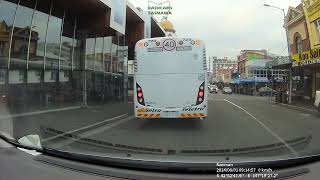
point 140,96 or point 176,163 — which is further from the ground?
point 140,96

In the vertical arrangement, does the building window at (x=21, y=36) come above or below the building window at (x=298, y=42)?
below

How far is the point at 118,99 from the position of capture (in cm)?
3431

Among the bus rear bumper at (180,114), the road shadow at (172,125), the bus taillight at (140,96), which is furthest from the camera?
the bus taillight at (140,96)

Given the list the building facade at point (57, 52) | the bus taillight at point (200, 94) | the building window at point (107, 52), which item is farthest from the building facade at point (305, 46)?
the bus taillight at point (200, 94)

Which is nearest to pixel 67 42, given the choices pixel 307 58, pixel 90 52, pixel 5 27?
pixel 90 52

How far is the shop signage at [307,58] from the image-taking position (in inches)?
1278

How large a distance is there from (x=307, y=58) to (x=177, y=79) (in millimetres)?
22095

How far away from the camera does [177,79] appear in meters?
14.7

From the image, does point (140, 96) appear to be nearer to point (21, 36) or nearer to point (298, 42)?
point (21, 36)

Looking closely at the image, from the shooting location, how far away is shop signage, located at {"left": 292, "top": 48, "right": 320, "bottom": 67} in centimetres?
3247

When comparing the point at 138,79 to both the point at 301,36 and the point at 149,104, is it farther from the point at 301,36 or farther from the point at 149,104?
the point at 301,36

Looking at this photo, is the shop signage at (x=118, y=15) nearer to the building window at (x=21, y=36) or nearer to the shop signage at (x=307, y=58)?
the building window at (x=21, y=36)

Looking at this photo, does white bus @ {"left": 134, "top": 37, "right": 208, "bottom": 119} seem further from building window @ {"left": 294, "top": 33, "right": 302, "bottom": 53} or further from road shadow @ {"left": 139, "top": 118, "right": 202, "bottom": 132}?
building window @ {"left": 294, "top": 33, "right": 302, "bottom": 53}

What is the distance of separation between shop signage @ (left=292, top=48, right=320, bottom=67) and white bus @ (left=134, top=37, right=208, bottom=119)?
19770mm
